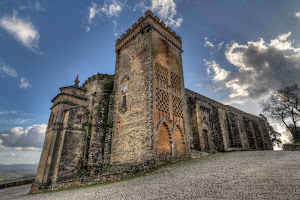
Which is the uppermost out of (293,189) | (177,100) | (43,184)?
(177,100)

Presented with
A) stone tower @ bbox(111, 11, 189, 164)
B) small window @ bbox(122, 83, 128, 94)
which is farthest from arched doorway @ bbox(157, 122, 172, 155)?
small window @ bbox(122, 83, 128, 94)

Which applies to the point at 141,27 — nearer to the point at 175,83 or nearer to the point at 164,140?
the point at 175,83

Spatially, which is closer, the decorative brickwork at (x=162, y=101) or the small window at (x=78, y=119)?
the decorative brickwork at (x=162, y=101)

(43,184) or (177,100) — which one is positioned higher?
(177,100)

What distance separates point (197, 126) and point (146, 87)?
7.39 meters

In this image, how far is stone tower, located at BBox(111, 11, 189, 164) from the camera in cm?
1091

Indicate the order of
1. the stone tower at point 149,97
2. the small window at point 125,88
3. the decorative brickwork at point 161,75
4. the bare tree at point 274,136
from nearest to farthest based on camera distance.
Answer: the stone tower at point 149,97, the decorative brickwork at point 161,75, the small window at point 125,88, the bare tree at point 274,136

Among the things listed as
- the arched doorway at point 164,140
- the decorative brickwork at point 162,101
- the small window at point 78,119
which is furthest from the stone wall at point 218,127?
the small window at point 78,119

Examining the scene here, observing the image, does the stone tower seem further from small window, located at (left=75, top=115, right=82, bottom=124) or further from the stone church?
small window, located at (left=75, top=115, right=82, bottom=124)

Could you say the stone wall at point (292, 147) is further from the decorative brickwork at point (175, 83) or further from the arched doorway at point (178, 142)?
the decorative brickwork at point (175, 83)

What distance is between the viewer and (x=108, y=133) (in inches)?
544

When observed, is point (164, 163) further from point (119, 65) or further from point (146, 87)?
point (119, 65)

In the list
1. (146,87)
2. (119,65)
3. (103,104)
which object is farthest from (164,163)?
(119,65)

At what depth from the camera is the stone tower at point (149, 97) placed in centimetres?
1091
